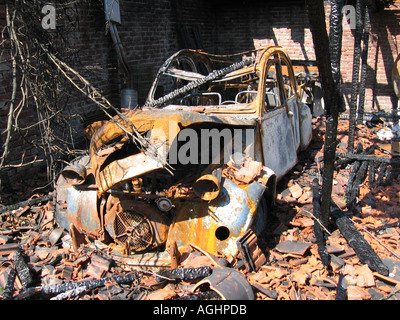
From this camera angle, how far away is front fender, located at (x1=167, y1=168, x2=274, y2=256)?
3674mm

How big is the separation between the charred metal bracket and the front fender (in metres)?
0.08

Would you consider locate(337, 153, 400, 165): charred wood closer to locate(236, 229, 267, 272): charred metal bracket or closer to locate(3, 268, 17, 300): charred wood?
locate(236, 229, 267, 272): charred metal bracket

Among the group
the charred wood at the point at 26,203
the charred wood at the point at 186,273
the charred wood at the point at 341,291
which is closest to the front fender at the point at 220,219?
the charred wood at the point at 186,273

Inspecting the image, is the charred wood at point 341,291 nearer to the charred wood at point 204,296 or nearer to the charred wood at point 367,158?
the charred wood at point 204,296

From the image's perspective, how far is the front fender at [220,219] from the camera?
145 inches

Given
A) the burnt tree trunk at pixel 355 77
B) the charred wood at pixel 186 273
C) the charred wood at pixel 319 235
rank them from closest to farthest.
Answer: the charred wood at pixel 186 273
the charred wood at pixel 319 235
the burnt tree trunk at pixel 355 77

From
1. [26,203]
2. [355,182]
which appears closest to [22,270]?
[26,203]

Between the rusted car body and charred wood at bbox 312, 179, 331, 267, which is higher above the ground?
the rusted car body

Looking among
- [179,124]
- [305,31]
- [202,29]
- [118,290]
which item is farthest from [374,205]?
[202,29]

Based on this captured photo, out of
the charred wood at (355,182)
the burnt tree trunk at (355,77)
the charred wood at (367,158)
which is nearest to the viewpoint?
the charred wood at (355,182)

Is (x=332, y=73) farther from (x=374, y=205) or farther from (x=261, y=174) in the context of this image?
(x=374, y=205)

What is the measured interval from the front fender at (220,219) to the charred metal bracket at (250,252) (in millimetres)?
76

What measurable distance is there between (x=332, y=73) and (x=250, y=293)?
230 centimetres

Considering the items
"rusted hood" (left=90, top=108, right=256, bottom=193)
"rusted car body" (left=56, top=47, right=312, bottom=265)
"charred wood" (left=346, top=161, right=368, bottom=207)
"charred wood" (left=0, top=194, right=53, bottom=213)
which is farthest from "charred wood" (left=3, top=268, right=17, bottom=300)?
"charred wood" (left=346, top=161, right=368, bottom=207)
